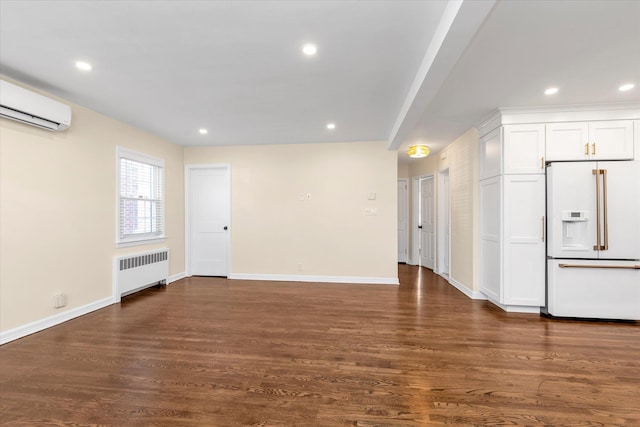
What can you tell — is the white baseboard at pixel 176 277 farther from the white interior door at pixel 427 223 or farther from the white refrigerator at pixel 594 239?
the white refrigerator at pixel 594 239

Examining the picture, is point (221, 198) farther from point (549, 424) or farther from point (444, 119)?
point (549, 424)

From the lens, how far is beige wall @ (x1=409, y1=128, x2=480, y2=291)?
4.32 metres

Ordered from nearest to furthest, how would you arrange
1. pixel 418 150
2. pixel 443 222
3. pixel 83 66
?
pixel 83 66, pixel 418 150, pixel 443 222

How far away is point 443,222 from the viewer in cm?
597

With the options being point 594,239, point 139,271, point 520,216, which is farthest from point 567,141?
point 139,271

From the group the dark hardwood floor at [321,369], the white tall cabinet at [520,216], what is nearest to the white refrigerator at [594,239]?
the white tall cabinet at [520,216]

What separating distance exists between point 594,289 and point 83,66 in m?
5.97

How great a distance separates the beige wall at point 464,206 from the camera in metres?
4.32

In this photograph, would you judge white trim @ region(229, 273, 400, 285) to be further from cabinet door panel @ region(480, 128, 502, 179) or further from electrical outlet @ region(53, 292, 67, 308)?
electrical outlet @ region(53, 292, 67, 308)

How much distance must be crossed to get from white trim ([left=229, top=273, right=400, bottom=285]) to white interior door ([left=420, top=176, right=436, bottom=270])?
1.79 metres

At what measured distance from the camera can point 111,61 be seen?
2.51 metres

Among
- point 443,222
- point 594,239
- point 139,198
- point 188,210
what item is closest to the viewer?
point 594,239

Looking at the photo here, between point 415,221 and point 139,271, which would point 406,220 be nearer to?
point 415,221

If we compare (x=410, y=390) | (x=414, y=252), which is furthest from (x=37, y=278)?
(x=414, y=252)
